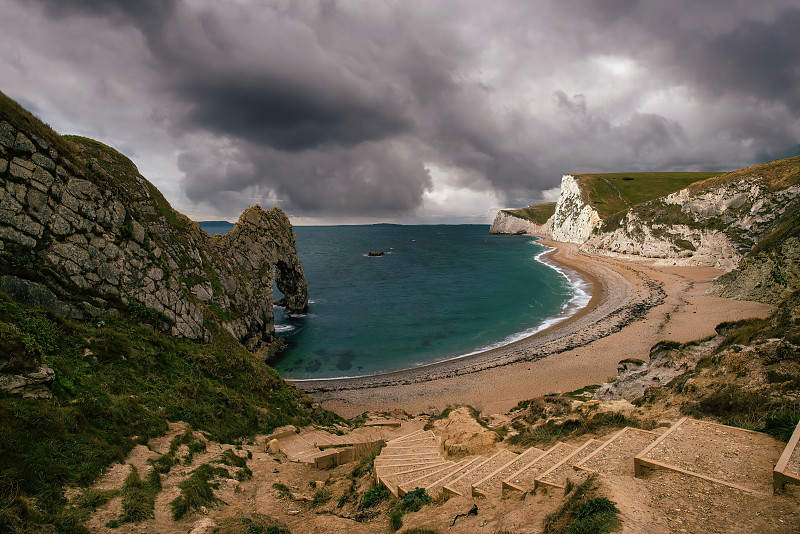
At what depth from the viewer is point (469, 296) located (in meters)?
56.6

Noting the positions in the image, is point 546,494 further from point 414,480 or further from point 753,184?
point 753,184

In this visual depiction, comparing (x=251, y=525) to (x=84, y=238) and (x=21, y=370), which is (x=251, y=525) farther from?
(x=84, y=238)

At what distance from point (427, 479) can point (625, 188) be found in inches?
5975

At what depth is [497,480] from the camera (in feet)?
26.2

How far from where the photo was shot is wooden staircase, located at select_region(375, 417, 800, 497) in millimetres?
5961

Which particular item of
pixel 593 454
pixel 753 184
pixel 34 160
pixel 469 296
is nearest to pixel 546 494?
pixel 593 454

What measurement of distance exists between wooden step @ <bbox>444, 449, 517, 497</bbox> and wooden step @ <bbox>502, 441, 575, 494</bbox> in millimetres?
965

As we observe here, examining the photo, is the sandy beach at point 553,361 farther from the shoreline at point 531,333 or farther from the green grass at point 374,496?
the green grass at point 374,496

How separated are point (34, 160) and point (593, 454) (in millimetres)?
21872

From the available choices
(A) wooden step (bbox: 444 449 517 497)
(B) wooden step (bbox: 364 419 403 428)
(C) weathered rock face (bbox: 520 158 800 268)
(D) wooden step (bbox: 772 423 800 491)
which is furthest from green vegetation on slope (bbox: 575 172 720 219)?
(D) wooden step (bbox: 772 423 800 491)

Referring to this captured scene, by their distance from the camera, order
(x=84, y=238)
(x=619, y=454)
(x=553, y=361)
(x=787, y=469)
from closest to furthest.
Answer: (x=787, y=469) → (x=619, y=454) → (x=84, y=238) → (x=553, y=361)

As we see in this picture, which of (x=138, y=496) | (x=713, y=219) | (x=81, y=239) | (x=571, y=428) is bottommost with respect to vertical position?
(x=571, y=428)

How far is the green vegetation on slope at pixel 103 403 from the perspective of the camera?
6.07 metres

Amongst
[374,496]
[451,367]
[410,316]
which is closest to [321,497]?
[374,496]
